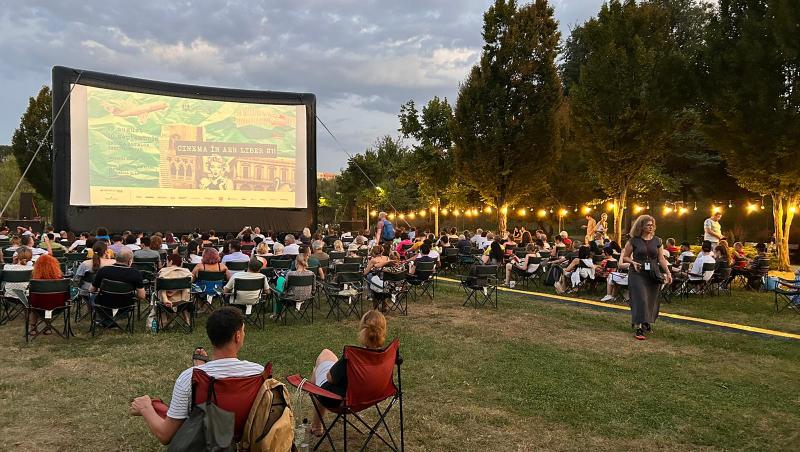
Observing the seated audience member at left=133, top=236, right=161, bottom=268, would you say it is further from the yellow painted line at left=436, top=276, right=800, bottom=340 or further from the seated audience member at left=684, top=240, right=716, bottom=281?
the seated audience member at left=684, top=240, right=716, bottom=281

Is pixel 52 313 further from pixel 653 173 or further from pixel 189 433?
pixel 653 173

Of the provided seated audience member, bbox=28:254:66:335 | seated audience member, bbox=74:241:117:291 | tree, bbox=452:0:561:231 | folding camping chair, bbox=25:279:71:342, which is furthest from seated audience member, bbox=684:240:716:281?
tree, bbox=452:0:561:231

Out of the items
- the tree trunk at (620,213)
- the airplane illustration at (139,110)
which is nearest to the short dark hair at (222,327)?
the airplane illustration at (139,110)

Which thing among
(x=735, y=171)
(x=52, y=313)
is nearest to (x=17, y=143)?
(x=52, y=313)

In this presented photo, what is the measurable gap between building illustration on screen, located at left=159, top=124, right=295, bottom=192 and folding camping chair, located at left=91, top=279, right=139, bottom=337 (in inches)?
486

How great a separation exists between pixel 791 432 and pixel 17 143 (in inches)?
1586

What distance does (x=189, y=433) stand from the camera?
7.11 ft

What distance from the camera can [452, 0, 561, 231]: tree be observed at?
20.3 meters

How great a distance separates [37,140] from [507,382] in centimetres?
3634

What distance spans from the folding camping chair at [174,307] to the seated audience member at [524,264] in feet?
23.7

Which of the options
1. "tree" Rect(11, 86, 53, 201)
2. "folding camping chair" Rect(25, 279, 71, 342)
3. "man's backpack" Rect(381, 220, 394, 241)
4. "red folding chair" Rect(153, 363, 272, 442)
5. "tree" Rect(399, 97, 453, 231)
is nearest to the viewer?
"red folding chair" Rect(153, 363, 272, 442)

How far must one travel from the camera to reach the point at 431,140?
81.5 feet

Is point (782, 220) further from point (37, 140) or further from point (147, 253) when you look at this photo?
point (37, 140)

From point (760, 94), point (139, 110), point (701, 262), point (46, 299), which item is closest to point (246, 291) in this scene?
point (46, 299)
